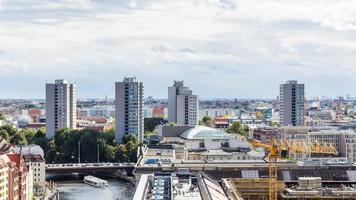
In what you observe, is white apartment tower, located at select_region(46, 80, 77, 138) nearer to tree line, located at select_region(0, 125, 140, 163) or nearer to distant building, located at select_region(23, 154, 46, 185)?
tree line, located at select_region(0, 125, 140, 163)

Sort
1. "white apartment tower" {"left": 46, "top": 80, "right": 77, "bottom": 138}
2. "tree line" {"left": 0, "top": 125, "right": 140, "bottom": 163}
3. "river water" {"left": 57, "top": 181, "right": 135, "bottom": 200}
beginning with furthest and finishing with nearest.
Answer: "white apartment tower" {"left": 46, "top": 80, "right": 77, "bottom": 138}, "tree line" {"left": 0, "top": 125, "right": 140, "bottom": 163}, "river water" {"left": 57, "top": 181, "right": 135, "bottom": 200}

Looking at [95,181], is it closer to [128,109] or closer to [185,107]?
[128,109]

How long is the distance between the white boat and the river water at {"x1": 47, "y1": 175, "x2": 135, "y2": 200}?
0.54 meters

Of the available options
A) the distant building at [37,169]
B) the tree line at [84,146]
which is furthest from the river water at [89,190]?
the tree line at [84,146]

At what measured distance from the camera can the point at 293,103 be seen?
370 feet

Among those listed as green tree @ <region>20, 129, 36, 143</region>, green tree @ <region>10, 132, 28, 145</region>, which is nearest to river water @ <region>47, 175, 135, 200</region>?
green tree @ <region>10, 132, 28, 145</region>

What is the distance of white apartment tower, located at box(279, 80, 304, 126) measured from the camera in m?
112

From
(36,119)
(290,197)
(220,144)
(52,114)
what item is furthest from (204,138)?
(36,119)

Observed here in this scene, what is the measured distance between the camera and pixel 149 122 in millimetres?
128625

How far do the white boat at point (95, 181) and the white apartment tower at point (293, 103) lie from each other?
4314cm

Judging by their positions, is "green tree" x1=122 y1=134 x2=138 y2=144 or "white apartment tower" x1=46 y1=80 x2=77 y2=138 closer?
"green tree" x1=122 y1=134 x2=138 y2=144

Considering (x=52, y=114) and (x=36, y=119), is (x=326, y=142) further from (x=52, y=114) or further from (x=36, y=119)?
(x=36, y=119)

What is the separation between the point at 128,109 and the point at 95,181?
23188mm

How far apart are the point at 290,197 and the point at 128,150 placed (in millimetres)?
43093
